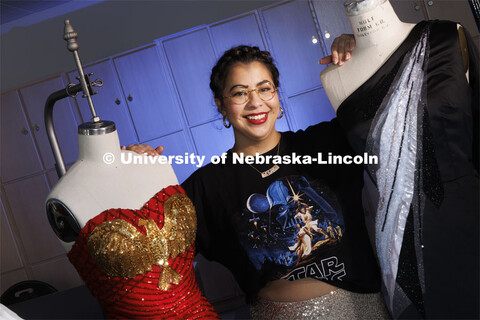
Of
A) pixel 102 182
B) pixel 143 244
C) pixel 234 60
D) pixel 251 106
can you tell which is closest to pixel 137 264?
pixel 143 244

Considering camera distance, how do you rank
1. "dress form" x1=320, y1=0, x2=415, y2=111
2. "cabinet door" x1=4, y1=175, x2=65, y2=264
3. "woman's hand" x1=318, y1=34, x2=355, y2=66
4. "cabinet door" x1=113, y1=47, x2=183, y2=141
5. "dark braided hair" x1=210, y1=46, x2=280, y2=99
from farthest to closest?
"cabinet door" x1=4, y1=175, x2=65, y2=264, "cabinet door" x1=113, y1=47, x2=183, y2=141, "dark braided hair" x1=210, y1=46, x2=280, y2=99, "woman's hand" x1=318, y1=34, x2=355, y2=66, "dress form" x1=320, y1=0, x2=415, y2=111

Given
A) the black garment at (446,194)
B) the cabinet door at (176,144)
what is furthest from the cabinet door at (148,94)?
the black garment at (446,194)

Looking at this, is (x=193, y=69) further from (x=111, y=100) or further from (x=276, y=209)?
(x=276, y=209)

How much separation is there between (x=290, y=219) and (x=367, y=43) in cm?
65

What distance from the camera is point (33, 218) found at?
3.79 meters

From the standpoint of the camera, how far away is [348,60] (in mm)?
1755

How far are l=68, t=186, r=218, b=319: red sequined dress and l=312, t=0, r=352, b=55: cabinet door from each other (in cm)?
216

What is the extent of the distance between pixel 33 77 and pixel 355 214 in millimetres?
2866

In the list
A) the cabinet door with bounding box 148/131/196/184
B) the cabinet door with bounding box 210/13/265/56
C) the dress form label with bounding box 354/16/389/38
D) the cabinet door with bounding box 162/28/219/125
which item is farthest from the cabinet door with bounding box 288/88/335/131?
the dress form label with bounding box 354/16/389/38

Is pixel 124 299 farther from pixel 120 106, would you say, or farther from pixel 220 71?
pixel 120 106

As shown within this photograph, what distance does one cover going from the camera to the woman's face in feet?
6.07

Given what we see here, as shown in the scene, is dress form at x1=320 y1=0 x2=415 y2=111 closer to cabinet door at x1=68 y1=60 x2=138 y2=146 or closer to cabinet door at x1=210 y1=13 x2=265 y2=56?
cabinet door at x1=210 y1=13 x2=265 y2=56

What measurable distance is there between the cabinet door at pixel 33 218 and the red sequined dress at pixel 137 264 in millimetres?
2395

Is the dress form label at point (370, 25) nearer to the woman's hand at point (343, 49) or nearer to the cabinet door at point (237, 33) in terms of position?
the woman's hand at point (343, 49)
